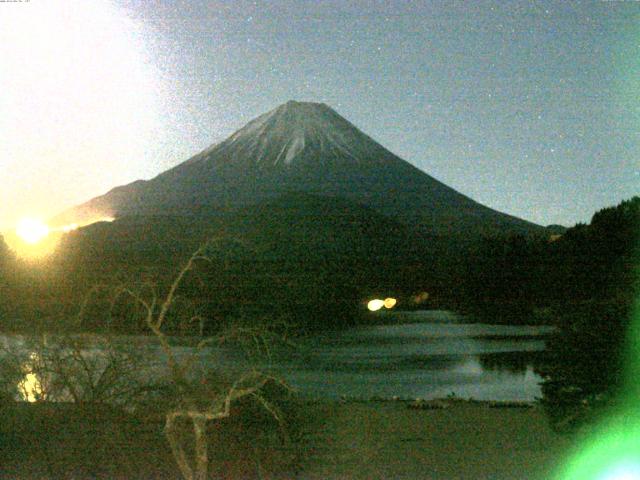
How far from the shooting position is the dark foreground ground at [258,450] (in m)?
9.34

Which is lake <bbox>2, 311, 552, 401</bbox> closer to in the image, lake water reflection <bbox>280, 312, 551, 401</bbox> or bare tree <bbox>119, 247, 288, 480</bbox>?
lake water reflection <bbox>280, 312, 551, 401</bbox>

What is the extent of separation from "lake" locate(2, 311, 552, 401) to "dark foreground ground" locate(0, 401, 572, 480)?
2.05m

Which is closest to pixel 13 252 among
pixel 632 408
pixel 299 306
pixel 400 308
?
pixel 299 306

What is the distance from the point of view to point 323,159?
7825 centimetres

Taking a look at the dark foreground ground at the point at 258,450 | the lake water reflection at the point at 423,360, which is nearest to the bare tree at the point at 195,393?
the dark foreground ground at the point at 258,450

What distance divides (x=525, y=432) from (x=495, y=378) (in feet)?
34.2

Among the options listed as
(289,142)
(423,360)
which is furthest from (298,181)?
(423,360)

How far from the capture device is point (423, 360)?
2625 centimetres

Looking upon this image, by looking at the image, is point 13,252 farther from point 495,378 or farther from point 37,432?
point 495,378

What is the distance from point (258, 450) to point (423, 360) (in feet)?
56.4

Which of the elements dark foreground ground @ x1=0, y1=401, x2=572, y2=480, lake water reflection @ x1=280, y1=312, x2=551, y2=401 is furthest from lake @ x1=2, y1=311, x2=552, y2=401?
dark foreground ground @ x1=0, y1=401, x2=572, y2=480

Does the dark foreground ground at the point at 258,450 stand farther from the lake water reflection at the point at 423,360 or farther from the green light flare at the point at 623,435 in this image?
the lake water reflection at the point at 423,360

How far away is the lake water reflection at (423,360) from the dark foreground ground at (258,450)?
5215 millimetres

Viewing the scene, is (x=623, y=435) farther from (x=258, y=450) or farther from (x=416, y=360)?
(x=416, y=360)
